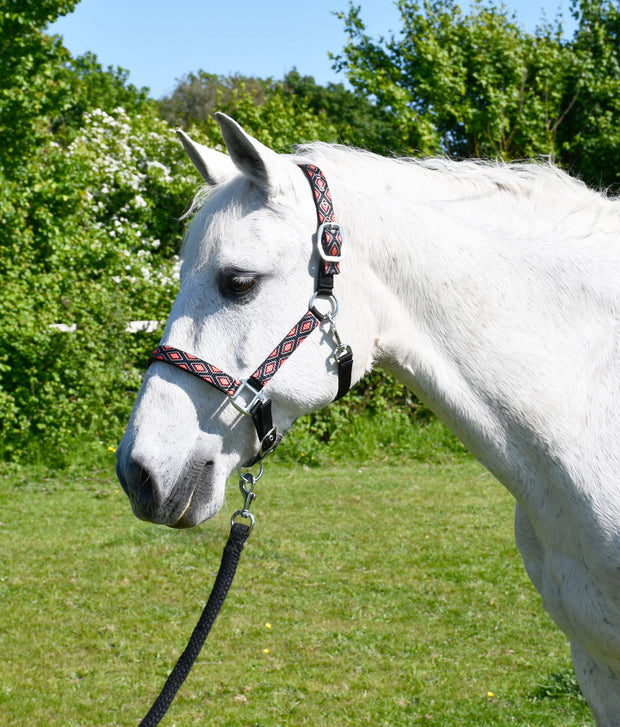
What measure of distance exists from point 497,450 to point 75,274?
796 cm

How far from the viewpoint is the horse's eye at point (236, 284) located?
5.74ft

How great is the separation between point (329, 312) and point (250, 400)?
31cm

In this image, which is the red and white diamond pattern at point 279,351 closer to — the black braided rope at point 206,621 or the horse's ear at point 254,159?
the horse's ear at point 254,159

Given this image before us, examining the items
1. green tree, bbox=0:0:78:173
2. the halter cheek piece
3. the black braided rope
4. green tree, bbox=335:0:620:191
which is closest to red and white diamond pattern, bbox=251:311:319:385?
the halter cheek piece

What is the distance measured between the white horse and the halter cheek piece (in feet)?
0.07

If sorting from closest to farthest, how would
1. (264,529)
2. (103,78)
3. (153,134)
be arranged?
(264,529), (153,134), (103,78)

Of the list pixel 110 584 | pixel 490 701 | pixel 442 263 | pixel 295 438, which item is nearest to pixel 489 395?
pixel 442 263

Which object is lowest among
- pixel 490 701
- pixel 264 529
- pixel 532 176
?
pixel 264 529

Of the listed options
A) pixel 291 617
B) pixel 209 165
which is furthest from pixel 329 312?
pixel 291 617

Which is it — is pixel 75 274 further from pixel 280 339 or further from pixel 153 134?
pixel 280 339

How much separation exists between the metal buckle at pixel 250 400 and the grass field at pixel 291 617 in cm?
254

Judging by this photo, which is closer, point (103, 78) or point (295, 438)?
point (295, 438)

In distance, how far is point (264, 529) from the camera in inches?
259

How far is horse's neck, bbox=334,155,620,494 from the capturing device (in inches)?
70.4
